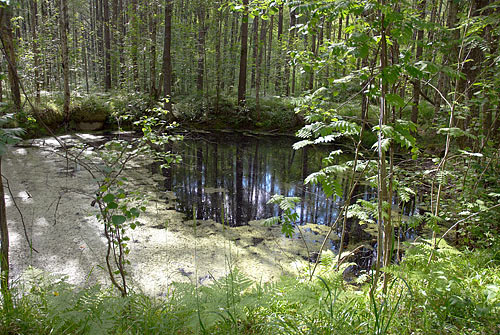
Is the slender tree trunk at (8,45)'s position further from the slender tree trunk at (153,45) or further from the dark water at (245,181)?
the slender tree trunk at (153,45)

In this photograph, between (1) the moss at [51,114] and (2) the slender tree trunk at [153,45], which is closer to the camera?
(1) the moss at [51,114]

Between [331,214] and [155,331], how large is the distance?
404cm

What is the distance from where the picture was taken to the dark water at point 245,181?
Answer: 204 inches

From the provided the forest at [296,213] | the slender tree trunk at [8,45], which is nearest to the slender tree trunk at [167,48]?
the forest at [296,213]

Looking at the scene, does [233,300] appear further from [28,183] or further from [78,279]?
[28,183]

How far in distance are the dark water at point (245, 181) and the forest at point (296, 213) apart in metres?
0.06

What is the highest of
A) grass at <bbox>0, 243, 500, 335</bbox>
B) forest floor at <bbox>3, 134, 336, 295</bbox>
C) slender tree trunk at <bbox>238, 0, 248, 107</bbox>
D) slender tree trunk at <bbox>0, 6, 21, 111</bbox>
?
slender tree trunk at <bbox>238, 0, 248, 107</bbox>

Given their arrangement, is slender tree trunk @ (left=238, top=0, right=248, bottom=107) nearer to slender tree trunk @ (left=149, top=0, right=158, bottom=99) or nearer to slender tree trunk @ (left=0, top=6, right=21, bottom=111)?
slender tree trunk @ (left=149, top=0, right=158, bottom=99)

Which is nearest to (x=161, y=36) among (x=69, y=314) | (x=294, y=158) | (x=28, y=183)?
(x=294, y=158)

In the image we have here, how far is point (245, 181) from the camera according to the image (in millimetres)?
6852

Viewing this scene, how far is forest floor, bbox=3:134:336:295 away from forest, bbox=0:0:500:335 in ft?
0.09

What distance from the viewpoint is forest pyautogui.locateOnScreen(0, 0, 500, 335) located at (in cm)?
171

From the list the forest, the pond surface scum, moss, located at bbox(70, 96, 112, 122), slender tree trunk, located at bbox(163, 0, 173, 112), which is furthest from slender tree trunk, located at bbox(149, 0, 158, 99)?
the pond surface scum

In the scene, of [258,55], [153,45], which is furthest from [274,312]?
[258,55]
